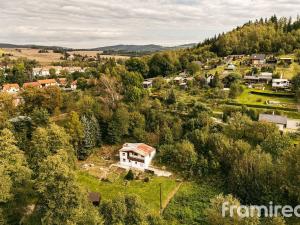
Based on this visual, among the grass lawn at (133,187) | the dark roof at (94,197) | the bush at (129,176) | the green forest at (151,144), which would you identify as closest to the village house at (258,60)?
the green forest at (151,144)

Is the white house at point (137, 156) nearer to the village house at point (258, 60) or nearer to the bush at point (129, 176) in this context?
the bush at point (129, 176)

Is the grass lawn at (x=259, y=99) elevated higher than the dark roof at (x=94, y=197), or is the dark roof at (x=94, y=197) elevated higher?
the grass lawn at (x=259, y=99)

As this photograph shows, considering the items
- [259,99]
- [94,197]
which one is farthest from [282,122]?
[94,197]

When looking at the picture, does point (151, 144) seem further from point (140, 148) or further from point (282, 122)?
point (282, 122)

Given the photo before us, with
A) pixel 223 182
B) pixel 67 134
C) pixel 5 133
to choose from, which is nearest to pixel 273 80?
pixel 223 182

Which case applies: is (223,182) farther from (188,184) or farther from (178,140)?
(178,140)

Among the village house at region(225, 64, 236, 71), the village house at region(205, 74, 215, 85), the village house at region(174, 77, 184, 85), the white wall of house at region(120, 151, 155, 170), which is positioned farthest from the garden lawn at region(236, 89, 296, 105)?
the white wall of house at region(120, 151, 155, 170)
